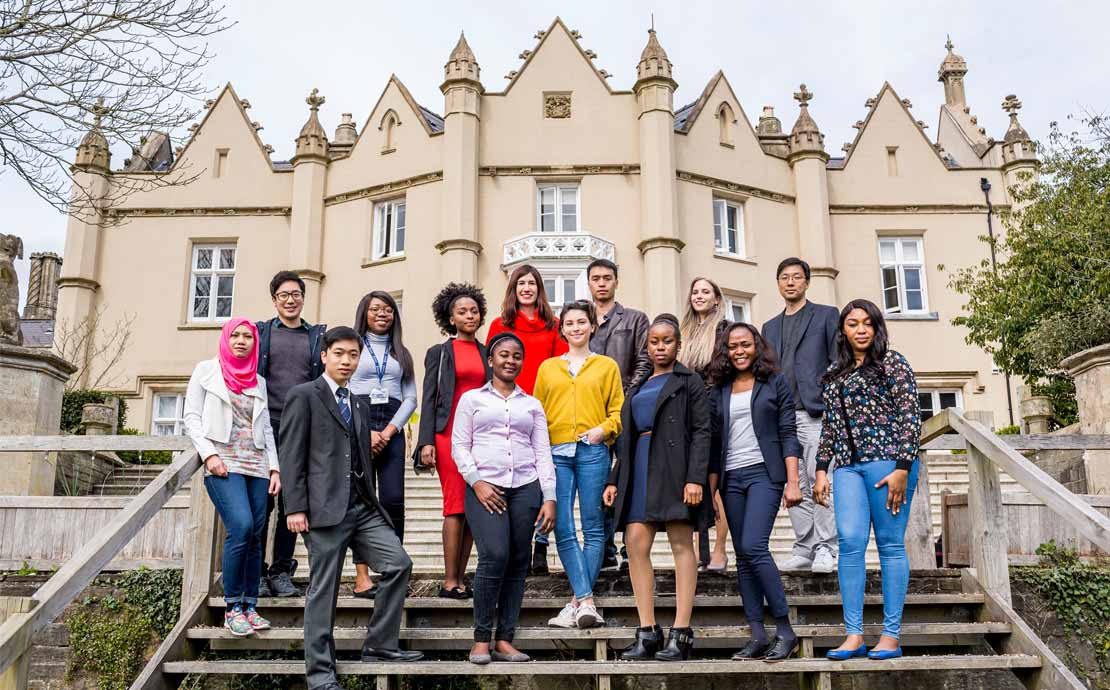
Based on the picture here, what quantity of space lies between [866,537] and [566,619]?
177 cm

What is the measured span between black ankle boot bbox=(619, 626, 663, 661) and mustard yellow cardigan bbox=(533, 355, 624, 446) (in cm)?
119

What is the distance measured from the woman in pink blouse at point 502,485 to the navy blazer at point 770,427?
1023 mm

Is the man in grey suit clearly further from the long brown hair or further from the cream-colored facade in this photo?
the cream-colored facade

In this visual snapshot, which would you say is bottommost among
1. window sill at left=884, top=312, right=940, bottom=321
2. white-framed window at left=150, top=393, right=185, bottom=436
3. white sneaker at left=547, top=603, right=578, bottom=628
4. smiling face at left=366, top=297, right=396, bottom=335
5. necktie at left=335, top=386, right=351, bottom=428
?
white sneaker at left=547, top=603, right=578, bottom=628

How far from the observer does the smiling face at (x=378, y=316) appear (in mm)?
6781

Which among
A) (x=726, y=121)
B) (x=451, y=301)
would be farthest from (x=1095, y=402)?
(x=726, y=121)

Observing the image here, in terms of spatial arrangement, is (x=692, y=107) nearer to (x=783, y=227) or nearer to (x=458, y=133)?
(x=783, y=227)

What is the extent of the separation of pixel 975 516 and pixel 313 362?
14.6 ft

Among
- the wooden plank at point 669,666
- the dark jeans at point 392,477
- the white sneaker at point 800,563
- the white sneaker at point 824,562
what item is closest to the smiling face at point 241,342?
the dark jeans at point 392,477

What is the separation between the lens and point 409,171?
76.4 ft

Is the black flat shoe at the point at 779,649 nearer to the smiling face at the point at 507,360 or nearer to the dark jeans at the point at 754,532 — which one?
the dark jeans at the point at 754,532

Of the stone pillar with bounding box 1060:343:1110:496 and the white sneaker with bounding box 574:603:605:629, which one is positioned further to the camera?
the stone pillar with bounding box 1060:343:1110:496

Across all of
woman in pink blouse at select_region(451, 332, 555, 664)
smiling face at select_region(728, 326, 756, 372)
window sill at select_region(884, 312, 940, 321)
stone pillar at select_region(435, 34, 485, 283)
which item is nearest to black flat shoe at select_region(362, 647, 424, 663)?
woman in pink blouse at select_region(451, 332, 555, 664)

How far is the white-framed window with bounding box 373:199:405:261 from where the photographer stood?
23359mm
